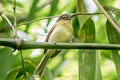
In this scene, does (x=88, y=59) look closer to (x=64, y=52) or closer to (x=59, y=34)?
(x=59, y=34)

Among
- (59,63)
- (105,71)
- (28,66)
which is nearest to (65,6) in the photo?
(59,63)

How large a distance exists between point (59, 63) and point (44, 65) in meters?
0.81

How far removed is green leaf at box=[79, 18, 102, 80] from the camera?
1.58 metres

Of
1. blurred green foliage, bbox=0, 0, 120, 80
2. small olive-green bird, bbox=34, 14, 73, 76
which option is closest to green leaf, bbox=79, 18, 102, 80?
blurred green foliage, bbox=0, 0, 120, 80

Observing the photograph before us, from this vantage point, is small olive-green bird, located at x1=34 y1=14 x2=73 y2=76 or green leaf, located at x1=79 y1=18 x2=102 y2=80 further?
small olive-green bird, located at x1=34 y1=14 x2=73 y2=76

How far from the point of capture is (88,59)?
1659 mm

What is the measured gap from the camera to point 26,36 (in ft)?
6.38

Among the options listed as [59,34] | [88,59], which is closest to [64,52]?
[59,34]

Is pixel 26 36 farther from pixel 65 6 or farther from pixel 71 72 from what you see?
pixel 71 72

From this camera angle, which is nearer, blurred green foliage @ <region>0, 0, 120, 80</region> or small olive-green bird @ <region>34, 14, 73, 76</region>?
blurred green foliage @ <region>0, 0, 120, 80</region>

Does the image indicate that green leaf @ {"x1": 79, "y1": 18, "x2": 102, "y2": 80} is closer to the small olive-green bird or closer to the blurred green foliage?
the blurred green foliage

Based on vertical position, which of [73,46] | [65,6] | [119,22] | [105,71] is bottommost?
[105,71]

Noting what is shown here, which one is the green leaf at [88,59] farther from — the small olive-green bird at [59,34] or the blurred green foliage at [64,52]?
the small olive-green bird at [59,34]

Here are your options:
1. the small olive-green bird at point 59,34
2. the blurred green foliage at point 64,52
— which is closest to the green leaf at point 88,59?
the blurred green foliage at point 64,52
